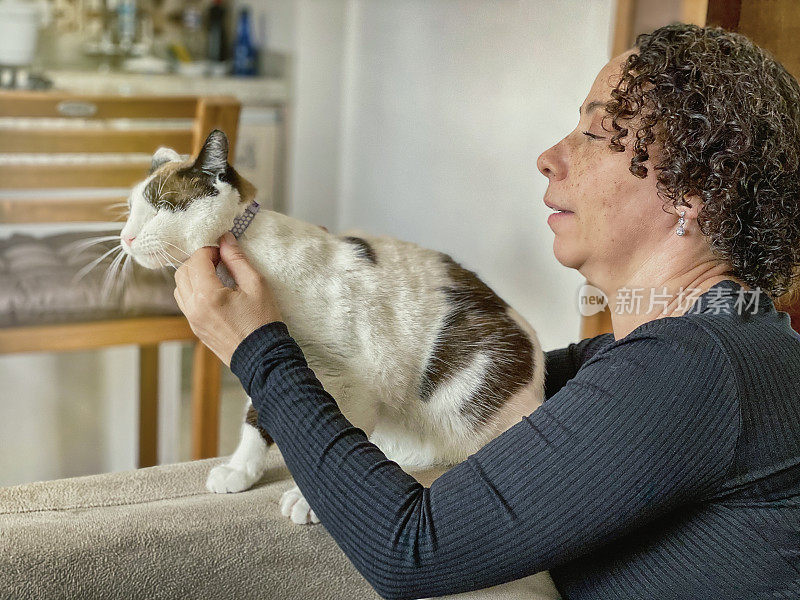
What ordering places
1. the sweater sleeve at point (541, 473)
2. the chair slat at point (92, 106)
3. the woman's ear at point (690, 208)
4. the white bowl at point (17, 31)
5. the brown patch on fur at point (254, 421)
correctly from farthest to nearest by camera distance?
the white bowl at point (17, 31), the chair slat at point (92, 106), the brown patch on fur at point (254, 421), the woman's ear at point (690, 208), the sweater sleeve at point (541, 473)

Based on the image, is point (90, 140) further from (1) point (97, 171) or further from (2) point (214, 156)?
(2) point (214, 156)

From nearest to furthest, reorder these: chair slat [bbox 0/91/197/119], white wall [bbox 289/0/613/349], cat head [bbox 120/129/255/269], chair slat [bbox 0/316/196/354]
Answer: cat head [bbox 120/129/255/269], chair slat [bbox 0/91/197/119], chair slat [bbox 0/316/196/354], white wall [bbox 289/0/613/349]

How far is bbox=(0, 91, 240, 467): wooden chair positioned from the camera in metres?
1.85

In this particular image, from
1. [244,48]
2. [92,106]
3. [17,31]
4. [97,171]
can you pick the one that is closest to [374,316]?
[92,106]

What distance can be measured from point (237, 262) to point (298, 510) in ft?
1.08

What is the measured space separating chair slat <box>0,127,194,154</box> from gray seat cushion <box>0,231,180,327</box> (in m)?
0.23

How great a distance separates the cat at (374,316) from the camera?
1.02 metres

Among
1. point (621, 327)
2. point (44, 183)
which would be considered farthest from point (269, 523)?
point (44, 183)

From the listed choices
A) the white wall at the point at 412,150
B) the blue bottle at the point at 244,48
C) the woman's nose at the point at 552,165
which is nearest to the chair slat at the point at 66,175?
the white wall at the point at 412,150

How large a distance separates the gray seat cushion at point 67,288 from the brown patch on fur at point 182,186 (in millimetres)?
842

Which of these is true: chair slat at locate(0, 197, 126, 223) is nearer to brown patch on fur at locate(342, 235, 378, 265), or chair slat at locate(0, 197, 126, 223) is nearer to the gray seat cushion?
the gray seat cushion

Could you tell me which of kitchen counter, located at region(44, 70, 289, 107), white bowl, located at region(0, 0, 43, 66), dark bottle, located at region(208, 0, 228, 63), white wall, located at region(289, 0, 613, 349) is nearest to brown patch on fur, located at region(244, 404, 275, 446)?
white wall, located at region(289, 0, 613, 349)

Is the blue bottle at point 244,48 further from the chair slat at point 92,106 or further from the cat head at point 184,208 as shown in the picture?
the cat head at point 184,208

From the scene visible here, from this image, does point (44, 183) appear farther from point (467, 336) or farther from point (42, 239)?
point (467, 336)
